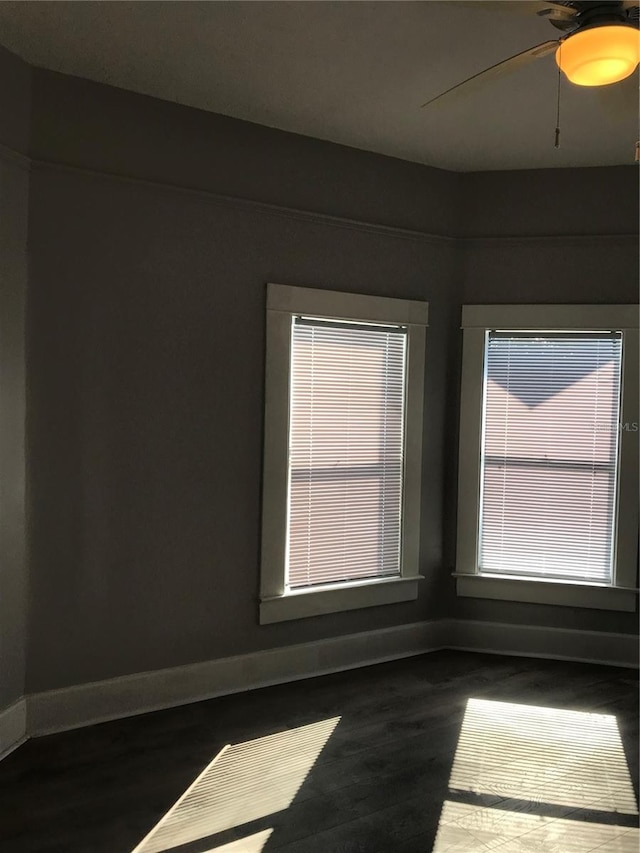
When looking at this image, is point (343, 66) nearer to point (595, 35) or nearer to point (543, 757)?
point (595, 35)

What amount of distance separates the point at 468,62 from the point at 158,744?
10.4ft

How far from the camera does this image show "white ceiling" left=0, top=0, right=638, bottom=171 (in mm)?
→ 2645

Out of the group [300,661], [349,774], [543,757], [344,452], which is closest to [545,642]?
[543,757]

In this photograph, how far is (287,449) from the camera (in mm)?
3818

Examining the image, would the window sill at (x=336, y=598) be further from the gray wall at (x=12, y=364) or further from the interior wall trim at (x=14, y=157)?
the interior wall trim at (x=14, y=157)

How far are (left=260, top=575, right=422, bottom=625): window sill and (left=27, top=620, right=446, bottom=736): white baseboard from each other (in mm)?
181

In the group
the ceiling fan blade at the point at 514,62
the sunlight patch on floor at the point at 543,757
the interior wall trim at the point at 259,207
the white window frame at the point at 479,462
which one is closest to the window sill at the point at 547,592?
the white window frame at the point at 479,462

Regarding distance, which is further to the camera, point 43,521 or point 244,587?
point 244,587

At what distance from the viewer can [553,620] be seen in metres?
4.34

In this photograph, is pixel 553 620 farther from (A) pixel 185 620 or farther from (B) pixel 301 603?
(A) pixel 185 620

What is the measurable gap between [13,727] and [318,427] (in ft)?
6.59

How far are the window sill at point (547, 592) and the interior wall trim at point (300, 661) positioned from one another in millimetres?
176

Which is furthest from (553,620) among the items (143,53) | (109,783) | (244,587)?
(143,53)

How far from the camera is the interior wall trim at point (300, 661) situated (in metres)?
3.29
